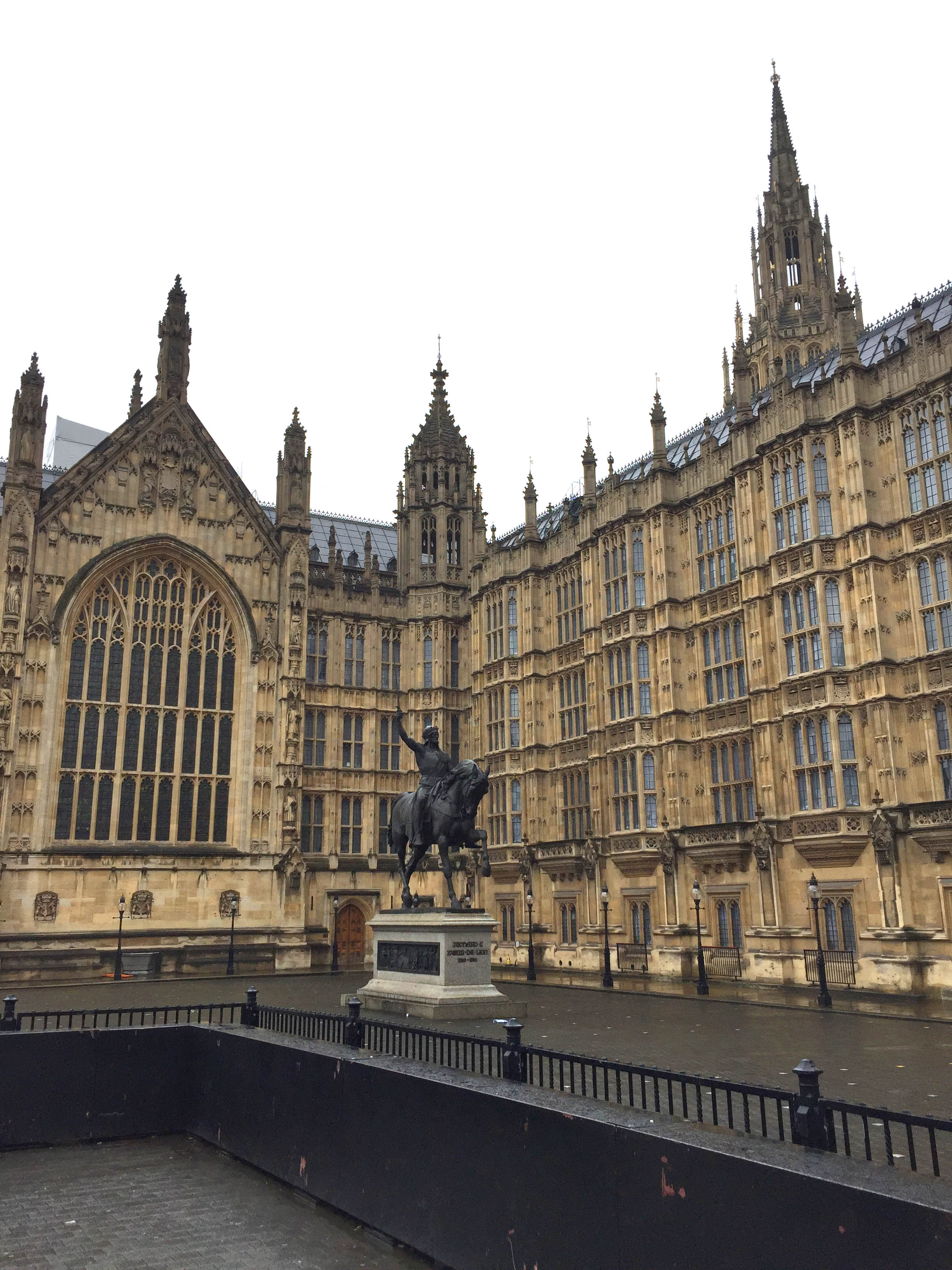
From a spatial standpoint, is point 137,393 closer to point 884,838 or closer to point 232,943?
point 232,943

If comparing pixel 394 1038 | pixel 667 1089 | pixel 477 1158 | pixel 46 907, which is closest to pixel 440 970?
pixel 394 1038

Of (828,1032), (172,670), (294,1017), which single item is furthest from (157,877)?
(294,1017)

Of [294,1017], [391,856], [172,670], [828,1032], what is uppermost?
[172,670]

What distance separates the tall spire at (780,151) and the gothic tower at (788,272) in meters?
0.06

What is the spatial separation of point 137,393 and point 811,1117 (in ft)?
173

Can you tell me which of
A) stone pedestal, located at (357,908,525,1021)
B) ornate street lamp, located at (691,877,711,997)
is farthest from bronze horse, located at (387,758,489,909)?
ornate street lamp, located at (691,877,711,997)

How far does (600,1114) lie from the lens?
7395 millimetres

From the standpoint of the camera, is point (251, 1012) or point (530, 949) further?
point (530, 949)

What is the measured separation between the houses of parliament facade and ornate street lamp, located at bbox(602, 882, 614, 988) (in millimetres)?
2119

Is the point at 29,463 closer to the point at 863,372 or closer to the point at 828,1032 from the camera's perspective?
the point at 863,372

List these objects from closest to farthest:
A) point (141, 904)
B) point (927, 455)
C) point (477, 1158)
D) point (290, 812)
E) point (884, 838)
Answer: point (477, 1158), point (884, 838), point (927, 455), point (141, 904), point (290, 812)

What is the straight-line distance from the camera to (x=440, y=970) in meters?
24.0

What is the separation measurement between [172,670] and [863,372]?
3288 cm

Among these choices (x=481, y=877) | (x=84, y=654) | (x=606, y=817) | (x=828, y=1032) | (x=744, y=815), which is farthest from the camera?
(x=481, y=877)
